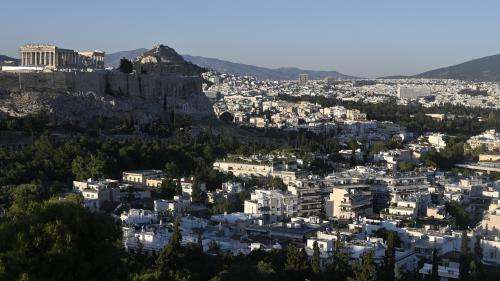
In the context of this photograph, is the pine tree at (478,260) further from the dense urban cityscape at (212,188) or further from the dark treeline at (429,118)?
the dark treeline at (429,118)

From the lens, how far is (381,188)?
2553 cm

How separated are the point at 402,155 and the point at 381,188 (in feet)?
32.7

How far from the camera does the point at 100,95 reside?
3731 cm

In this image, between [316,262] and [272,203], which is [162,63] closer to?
[272,203]

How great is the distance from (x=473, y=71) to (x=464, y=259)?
5096 inches

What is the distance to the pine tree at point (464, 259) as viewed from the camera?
16.0 m

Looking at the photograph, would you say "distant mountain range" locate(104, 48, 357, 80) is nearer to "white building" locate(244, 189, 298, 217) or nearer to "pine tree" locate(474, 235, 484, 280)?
"white building" locate(244, 189, 298, 217)

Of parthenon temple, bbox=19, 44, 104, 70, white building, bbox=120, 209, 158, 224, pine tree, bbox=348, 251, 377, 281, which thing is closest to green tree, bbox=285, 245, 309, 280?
pine tree, bbox=348, 251, 377, 281

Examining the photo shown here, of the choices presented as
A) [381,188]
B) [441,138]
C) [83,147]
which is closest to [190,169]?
[83,147]

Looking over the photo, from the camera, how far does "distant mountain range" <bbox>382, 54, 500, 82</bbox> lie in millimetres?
133500

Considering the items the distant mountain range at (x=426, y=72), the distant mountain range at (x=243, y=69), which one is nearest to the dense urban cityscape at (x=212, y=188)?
the distant mountain range at (x=426, y=72)

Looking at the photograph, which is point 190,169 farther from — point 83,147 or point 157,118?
point 157,118

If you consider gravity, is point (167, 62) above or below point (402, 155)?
above

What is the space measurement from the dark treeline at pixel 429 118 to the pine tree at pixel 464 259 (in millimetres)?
31219
